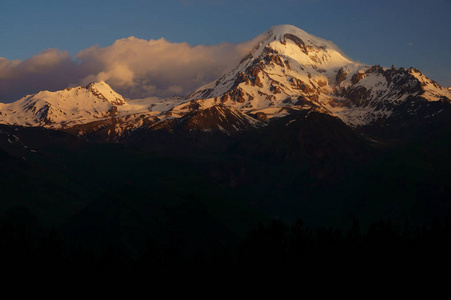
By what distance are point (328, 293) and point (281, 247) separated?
80.9 feet

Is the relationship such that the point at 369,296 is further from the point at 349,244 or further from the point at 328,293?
the point at 349,244

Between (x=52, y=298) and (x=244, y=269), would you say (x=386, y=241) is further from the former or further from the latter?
(x=52, y=298)

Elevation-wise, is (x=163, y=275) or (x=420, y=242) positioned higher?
(x=420, y=242)

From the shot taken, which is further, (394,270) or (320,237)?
(320,237)

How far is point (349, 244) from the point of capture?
161 meters

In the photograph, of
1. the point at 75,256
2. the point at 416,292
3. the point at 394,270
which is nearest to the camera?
the point at 416,292

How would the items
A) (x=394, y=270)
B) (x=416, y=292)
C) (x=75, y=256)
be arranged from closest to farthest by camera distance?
1. (x=416, y=292)
2. (x=394, y=270)
3. (x=75, y=256)

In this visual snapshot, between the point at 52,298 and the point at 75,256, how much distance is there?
24.7 m

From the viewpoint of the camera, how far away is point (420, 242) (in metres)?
164

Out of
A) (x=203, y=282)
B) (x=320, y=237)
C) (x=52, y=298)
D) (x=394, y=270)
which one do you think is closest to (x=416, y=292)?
(x=394, y=270)

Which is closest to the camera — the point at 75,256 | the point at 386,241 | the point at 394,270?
the point at 394,270

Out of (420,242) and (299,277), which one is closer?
(299,277)

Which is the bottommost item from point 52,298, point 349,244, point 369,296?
point 52,298

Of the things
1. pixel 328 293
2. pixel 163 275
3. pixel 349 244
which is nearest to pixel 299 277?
pixel 328 293
